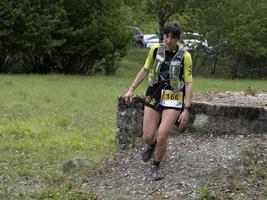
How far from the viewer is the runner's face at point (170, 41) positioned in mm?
6582

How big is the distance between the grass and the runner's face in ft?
6.14

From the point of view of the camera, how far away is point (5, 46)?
26.9m

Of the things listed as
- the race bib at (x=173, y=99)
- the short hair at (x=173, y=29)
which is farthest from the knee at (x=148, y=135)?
the short hair at (x=173, y=29)

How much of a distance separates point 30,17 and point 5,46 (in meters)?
1.73

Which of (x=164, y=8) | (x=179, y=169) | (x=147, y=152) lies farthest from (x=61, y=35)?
(x=179, y=169)

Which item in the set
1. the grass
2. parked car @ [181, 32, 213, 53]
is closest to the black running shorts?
the grass

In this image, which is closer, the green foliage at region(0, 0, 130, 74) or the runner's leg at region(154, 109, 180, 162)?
the runner's leg at region(154, 109, 180, 162)

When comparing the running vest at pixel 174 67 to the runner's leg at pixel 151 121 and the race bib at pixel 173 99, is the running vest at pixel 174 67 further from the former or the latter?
the runner's leg at pixel 151 121

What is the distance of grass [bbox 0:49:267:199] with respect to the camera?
24.7 ft

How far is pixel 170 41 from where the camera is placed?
21.7 ft

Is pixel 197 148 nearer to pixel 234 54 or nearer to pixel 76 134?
pixel 76 134

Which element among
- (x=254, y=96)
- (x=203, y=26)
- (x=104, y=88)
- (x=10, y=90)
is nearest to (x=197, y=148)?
(x=254, y=96)

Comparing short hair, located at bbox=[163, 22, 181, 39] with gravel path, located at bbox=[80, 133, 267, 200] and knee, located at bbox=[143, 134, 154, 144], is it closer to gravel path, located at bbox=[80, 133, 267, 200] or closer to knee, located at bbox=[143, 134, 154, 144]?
knee, located at bbox=[143, 134, 154, 144]

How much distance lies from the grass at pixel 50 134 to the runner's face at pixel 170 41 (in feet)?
6.14
